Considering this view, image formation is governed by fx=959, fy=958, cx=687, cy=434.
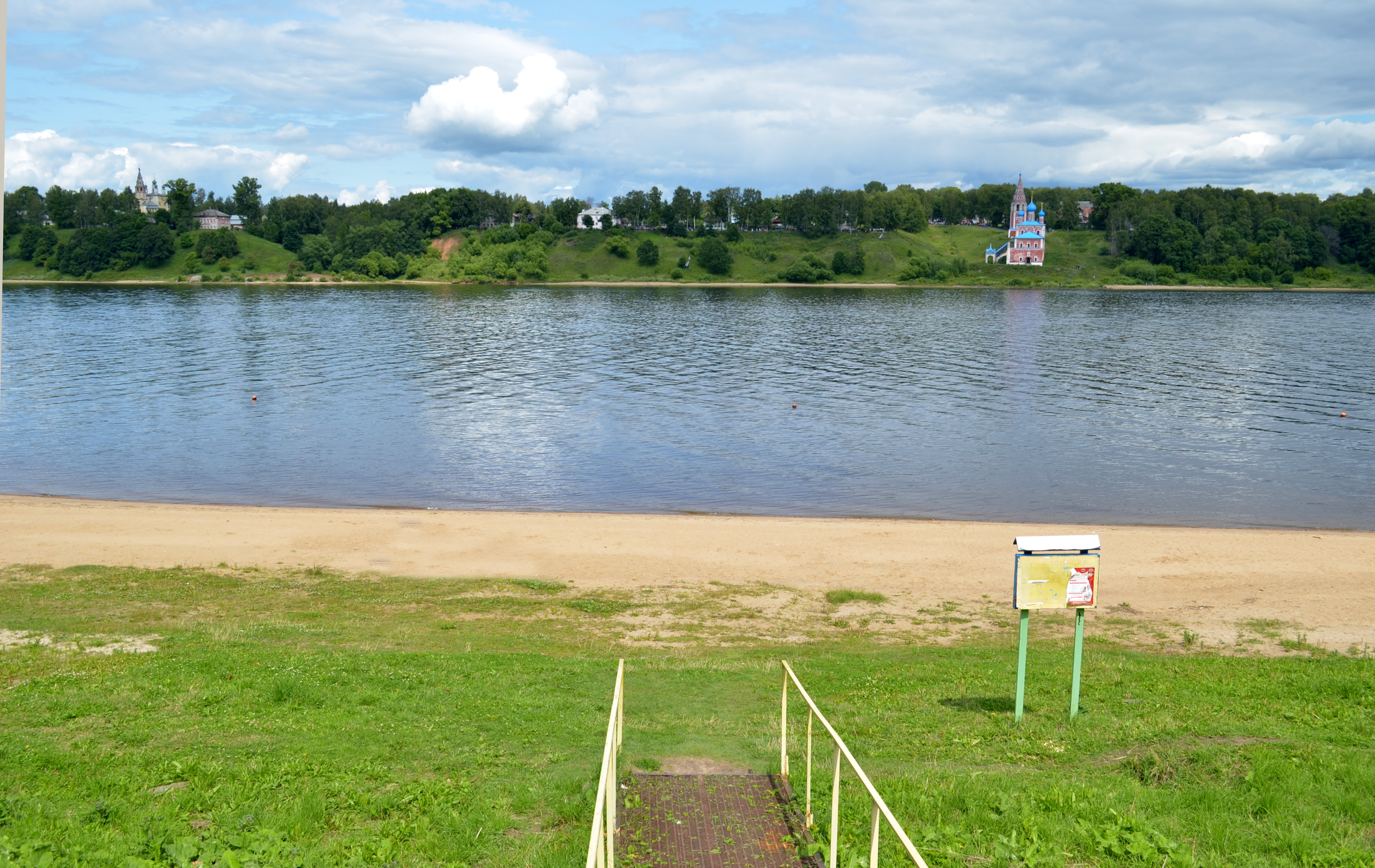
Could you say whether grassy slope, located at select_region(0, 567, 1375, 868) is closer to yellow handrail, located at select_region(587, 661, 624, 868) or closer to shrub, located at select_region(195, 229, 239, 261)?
yellow handrail, located at select_region(587, 661, 624, 868)

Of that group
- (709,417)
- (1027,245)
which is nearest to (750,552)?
(709,417)

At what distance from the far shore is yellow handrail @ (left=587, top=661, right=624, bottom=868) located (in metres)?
165

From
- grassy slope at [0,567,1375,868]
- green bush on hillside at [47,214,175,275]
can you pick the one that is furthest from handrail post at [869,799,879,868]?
green bush on hillside at [47,214,175,275]

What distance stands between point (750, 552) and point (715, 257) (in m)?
167

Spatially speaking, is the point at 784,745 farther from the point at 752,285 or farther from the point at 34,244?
the point at 34,244

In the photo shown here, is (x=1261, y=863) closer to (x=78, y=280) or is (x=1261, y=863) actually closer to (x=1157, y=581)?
(x=1157, y=581)

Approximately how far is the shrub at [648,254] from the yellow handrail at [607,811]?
184 metres

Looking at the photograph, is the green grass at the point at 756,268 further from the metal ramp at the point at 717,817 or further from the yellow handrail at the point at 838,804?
the metal ramp at the point at 717,817

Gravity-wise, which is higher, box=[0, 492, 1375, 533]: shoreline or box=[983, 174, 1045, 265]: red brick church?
box=[983, 174, 1045, 265]: red brick church

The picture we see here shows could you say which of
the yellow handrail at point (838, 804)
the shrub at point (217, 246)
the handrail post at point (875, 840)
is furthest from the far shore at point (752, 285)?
the handrail post at point (875, 840)

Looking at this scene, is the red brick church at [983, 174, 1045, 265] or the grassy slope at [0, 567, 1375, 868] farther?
the red brick church at [983, 174, 1045, 265]

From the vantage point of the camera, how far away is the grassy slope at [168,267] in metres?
181

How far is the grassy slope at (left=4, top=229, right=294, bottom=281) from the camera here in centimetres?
18088

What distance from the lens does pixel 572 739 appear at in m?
10.8
